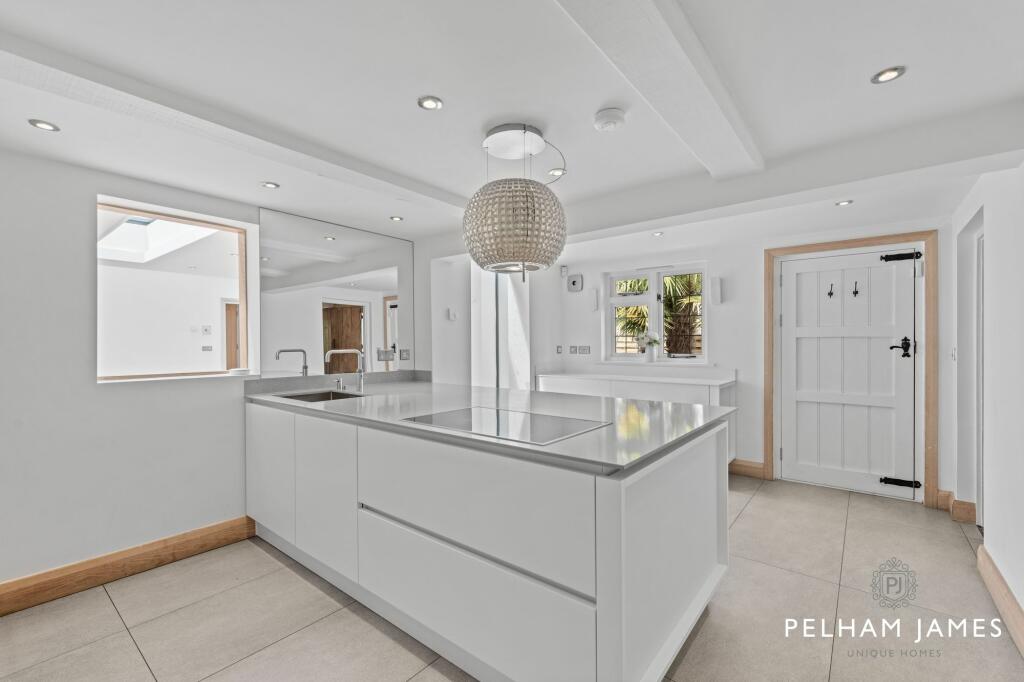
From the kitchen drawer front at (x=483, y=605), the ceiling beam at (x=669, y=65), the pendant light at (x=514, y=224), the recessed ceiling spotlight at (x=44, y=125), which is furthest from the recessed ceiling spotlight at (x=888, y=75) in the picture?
the recessed ceiling spotlight at (x=44, y=125)

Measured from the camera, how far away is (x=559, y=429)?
1.65 metres

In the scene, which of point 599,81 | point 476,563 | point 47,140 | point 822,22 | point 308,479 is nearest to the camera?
point 822,22

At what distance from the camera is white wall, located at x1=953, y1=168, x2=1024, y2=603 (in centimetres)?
187

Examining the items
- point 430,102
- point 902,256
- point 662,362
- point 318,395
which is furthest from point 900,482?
point 318,395

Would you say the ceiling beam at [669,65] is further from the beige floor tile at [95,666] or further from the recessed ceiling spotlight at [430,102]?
the beige floor tile at [95,666]

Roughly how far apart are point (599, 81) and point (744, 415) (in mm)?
3366

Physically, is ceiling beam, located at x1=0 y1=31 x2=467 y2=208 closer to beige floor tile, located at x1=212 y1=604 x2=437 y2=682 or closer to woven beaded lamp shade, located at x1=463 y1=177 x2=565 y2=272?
woven beaded lamp shade, located at x1=463 y1=177 x2=565 y2=272

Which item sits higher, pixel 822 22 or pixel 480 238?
pixel 822 22

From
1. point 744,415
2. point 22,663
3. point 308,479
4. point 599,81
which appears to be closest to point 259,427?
point 308,479

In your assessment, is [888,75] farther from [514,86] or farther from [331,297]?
[331,297]

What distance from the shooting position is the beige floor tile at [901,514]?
2951 mm

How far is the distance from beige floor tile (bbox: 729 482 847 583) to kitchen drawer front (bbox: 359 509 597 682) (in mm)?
1698

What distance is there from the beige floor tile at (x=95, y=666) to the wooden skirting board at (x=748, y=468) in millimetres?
4071

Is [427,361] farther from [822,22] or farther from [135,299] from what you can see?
[822,22]
